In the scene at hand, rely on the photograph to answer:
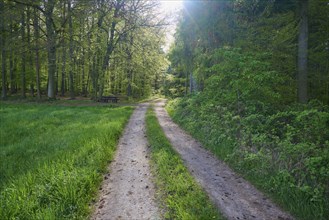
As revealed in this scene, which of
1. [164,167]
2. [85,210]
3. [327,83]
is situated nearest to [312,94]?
[327,83]

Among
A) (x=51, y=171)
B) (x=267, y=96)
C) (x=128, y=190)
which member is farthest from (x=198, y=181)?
(x=267, y=96)

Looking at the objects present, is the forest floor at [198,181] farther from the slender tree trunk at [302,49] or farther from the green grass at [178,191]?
the slender tree trunk at [302,49]

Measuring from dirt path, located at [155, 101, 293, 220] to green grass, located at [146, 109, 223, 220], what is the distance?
9.8 inches

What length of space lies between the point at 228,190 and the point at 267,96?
518 cm

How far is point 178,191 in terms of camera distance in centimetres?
425

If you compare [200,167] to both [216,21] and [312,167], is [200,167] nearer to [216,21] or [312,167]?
[312,167]

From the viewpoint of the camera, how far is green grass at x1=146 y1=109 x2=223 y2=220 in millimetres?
3527

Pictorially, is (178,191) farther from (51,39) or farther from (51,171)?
(51,39)

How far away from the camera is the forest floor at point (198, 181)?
368 cm

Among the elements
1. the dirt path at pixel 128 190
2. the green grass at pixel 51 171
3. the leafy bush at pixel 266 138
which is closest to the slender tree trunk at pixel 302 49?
the leafy bush at pixel 266 138

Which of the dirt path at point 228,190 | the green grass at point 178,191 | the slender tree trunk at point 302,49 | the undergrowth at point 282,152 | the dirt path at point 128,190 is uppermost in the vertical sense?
the slender tree trunk at point 302,49

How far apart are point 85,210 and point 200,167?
306cm

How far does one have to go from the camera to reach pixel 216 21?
13.2 m

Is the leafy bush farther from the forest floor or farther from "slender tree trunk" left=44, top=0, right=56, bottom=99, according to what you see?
"slender tree trunk" left=44, top=0, right=56, bottom=99
